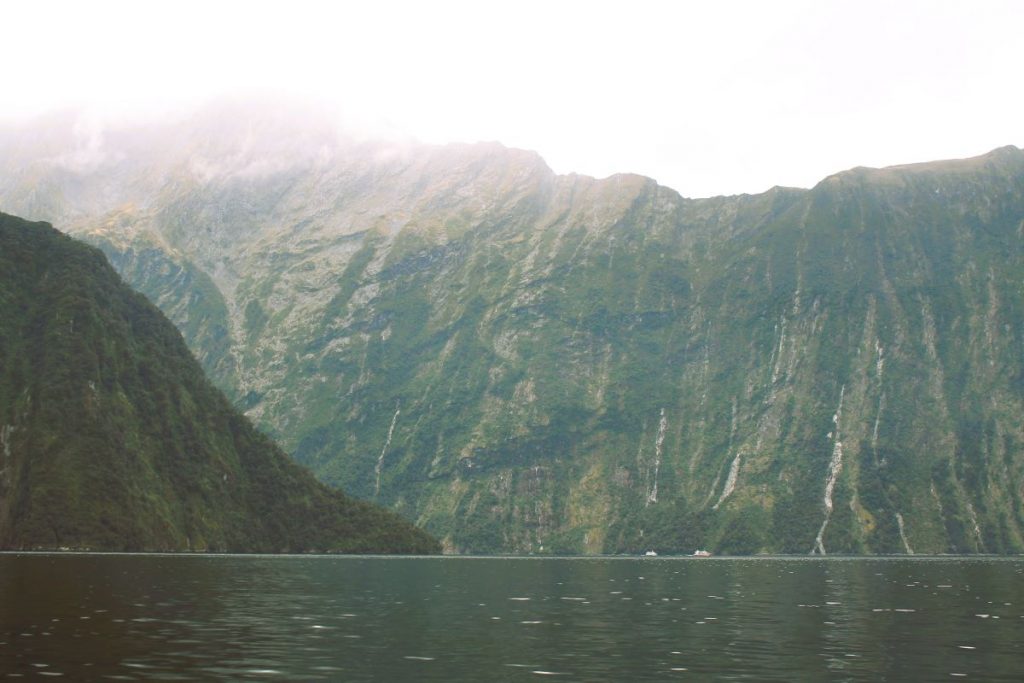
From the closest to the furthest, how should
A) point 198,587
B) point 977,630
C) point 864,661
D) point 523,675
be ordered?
point 523,675 < point 864,661 < point 977,630 < point 198,587

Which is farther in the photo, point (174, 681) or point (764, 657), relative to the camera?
point (764, 657)

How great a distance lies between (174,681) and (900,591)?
108m

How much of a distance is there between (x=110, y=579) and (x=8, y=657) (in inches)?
3188

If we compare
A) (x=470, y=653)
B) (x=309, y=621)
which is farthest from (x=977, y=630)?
(x=309, y=621)

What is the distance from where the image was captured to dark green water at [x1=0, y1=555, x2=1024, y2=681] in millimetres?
52156

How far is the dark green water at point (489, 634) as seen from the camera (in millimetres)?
52156

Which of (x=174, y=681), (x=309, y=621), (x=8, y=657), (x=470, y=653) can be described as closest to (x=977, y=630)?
(x=470, y=653)

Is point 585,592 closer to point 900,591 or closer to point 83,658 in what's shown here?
point 900,591

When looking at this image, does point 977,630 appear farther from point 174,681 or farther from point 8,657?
point 8,657

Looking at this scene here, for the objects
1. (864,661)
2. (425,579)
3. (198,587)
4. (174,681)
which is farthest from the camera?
(425,579)

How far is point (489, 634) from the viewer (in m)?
71.6

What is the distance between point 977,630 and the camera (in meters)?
74.8

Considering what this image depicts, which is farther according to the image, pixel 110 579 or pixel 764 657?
pixel 110 579

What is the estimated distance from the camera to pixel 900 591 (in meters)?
132
